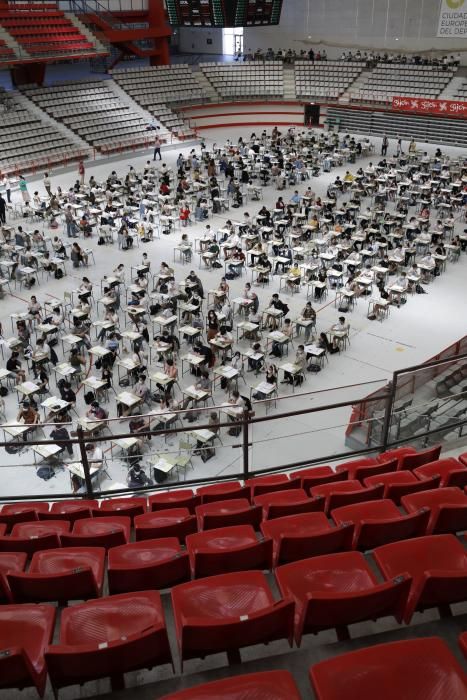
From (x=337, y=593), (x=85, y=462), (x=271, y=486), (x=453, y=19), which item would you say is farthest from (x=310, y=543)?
(x=453, y=19)

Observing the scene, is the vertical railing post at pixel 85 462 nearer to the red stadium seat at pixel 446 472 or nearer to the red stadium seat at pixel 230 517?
the red stadium seat at pixel 230 517

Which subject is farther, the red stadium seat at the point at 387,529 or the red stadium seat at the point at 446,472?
the red stadium seat at the point at 446,472

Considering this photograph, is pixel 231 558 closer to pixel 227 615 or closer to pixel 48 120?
pixel 227 615

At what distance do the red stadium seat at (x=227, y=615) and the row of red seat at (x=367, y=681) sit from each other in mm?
412

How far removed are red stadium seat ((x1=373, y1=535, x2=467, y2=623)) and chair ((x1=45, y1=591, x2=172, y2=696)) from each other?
1.73 m

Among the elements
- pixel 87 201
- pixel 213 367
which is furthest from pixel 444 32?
pixel 213 367

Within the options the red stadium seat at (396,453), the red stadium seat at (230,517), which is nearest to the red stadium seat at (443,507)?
the red stadium seat at (230,517)

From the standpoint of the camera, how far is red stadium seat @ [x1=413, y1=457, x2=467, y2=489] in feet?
21.5

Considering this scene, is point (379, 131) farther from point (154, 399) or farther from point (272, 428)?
point (272, 428)

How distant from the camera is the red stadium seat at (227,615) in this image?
3.80 meters

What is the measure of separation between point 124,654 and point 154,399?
10.7m

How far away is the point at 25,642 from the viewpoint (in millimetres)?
4188

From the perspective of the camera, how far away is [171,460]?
31.7ft

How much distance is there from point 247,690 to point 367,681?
2.17ft
